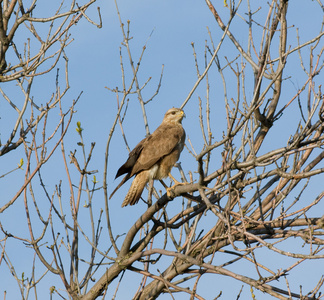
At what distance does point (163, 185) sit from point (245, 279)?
254cm

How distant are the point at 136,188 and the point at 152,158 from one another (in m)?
0.47

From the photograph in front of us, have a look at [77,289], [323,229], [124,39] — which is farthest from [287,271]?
[124,39]

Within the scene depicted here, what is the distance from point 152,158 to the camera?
6824 millimetres

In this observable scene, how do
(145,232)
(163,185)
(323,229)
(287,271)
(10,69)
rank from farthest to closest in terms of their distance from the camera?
(163,185) < (145,232) < (10,69) < (323,229) < (287,271)

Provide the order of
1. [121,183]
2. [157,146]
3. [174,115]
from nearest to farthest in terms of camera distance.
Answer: [121,183], [157,146], [174,115]

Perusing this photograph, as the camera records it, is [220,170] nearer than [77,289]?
Yes

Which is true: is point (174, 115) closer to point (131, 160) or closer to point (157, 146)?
point (157, 146)

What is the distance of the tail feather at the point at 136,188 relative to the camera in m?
6.53

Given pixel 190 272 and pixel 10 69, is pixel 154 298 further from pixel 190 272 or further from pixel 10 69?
pixel 10 69

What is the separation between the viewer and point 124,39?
697 cm

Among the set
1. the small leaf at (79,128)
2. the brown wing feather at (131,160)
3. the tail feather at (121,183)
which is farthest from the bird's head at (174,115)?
the small leaf at (79,128)

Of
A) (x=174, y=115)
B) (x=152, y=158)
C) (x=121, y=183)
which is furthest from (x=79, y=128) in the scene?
(x=174, y=115)

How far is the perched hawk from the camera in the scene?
657 centimetres

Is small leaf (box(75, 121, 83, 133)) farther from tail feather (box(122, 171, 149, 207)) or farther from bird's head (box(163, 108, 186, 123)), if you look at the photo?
bird's head (box(163, 108, 186, 123))
